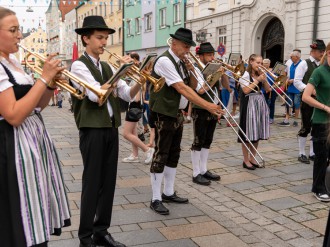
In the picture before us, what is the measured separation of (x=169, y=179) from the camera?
479 centimetres

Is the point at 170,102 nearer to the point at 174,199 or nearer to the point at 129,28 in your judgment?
the point at 174,199

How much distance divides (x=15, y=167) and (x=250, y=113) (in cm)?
454

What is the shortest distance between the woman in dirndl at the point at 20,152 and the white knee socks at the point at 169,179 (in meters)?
2.39

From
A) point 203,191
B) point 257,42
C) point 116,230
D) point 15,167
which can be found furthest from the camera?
point 257,42

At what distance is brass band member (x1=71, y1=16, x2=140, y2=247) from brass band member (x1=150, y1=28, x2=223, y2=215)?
3.18ft

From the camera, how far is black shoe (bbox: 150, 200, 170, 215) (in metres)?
4.37

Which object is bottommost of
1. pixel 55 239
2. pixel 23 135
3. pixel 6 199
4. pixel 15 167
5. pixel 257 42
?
pixel 55 239

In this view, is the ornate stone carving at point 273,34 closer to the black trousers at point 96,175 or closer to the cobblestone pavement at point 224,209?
the cobblestone pavement at point 224,209

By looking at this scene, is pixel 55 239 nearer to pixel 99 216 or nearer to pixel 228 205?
pixel 99 216

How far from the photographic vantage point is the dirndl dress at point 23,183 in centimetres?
232

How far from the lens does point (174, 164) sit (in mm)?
4723

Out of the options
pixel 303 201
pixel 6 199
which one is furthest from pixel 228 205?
pixel 6 199

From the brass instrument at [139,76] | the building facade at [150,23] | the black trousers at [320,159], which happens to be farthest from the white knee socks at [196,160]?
the building facade at [150,23]

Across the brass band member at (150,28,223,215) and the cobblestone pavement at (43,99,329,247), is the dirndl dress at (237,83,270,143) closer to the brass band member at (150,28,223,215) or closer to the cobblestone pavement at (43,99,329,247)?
the cobblestone pavement at (43,99,329,247)
